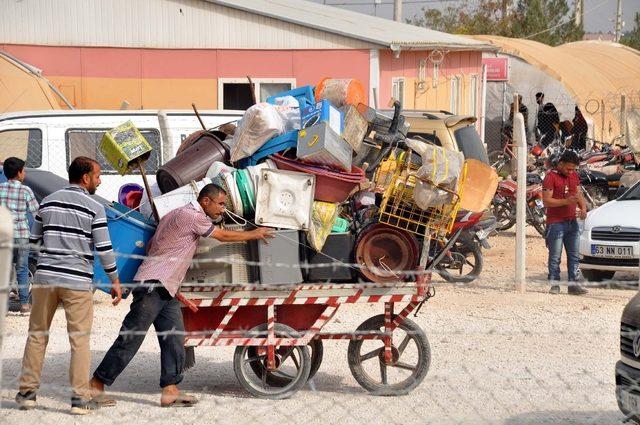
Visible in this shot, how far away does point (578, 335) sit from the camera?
10766 millimetres

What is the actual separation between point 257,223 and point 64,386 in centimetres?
213

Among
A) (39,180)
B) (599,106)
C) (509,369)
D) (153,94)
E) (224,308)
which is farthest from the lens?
(599,106)

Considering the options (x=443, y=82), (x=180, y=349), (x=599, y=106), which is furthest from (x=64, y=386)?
(x=599, y=106)

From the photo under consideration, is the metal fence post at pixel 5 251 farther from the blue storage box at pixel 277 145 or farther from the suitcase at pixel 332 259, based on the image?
the blue storage box at pixel 277 145

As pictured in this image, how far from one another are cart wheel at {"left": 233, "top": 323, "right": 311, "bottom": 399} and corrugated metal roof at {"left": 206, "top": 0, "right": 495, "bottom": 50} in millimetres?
13768

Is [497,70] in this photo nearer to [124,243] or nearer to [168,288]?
[124,243]

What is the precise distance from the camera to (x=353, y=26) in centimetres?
2409

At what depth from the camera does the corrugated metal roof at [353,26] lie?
21641 millimetres

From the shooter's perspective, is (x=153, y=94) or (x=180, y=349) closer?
(x=180, y=349)

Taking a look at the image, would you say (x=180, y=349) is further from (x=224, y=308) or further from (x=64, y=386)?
(x=64, y=386)

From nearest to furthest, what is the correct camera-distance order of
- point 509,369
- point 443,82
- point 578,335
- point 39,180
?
point 509,369
point 578,335
point 39,180
point 443,82

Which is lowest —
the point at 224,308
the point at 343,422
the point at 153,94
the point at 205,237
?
the point at 343,422

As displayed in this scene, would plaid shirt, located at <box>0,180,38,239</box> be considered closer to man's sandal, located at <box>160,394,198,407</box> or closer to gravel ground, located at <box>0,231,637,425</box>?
gravel ground, located at <box>0,231,637,425</box>

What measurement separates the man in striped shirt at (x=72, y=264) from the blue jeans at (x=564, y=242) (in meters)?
6.88
